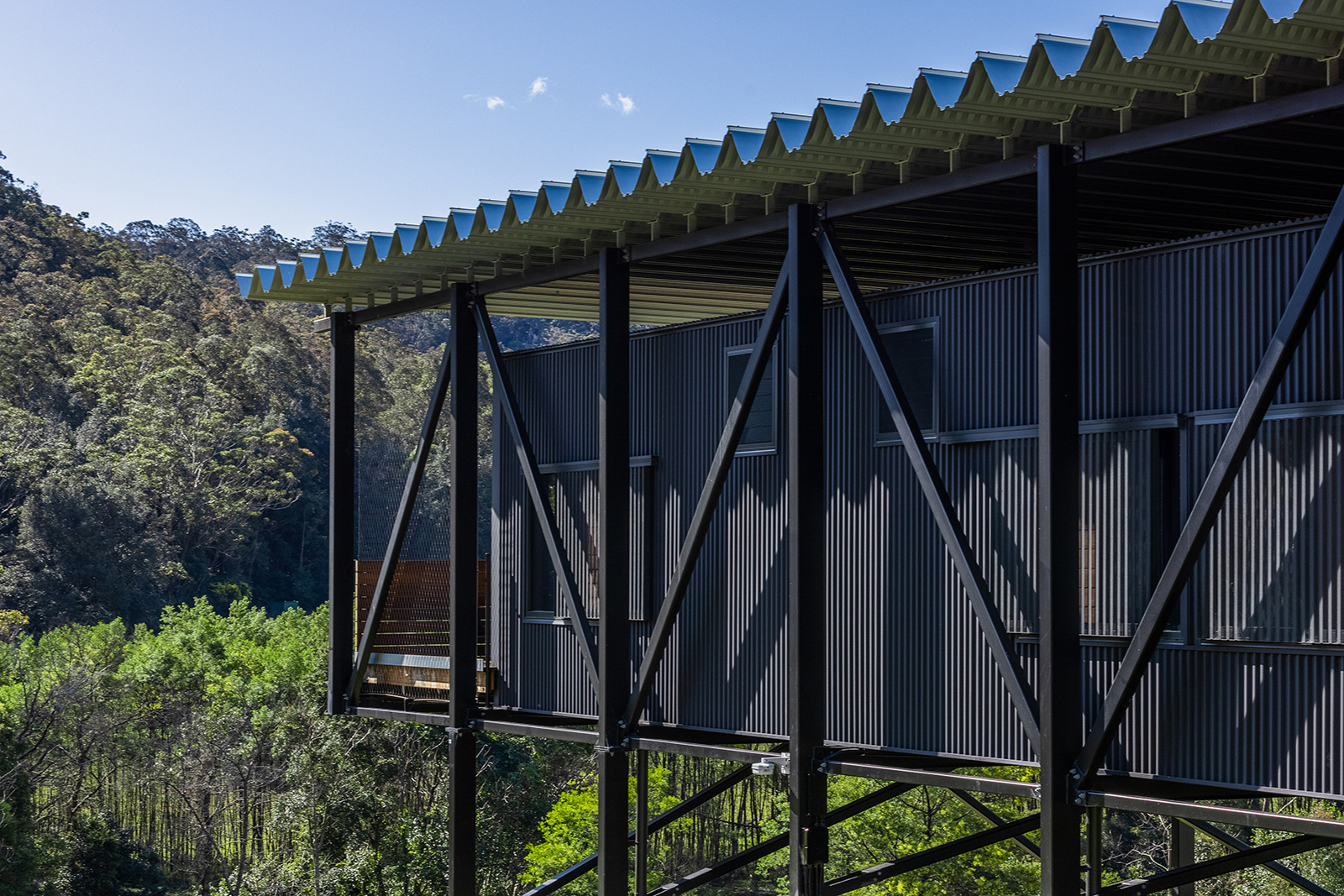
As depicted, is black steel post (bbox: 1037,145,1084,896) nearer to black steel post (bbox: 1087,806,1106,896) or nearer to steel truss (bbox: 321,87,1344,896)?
steel truss (bbox: 321,87,1344,896)

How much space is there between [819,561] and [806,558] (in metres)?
0.15

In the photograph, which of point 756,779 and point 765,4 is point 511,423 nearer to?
point 756,779

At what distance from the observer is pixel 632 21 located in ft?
294

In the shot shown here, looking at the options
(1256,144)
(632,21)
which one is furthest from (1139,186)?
(632,21)

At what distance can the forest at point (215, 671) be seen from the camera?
122ft

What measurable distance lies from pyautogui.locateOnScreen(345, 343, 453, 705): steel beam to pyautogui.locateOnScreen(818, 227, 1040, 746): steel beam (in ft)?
17.8

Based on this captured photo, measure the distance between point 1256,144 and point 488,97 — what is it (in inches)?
6261

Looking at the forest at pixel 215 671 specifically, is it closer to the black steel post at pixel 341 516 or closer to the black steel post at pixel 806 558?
the black steel post at pixel 341 516

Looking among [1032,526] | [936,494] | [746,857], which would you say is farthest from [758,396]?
[746,857]

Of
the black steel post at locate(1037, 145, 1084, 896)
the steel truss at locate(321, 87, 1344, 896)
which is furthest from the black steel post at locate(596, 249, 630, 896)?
the black steel post at locate(1037, 145, 1084, 896)

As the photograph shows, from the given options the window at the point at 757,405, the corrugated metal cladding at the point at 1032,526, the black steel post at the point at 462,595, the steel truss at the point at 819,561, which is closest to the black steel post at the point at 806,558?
the steel truss at the point at 819,561

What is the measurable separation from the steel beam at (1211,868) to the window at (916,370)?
3.72 meters

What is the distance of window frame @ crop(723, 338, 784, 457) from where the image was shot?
1266 cm

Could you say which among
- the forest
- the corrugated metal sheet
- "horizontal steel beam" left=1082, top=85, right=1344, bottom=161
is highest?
the corrugated metal sheet
